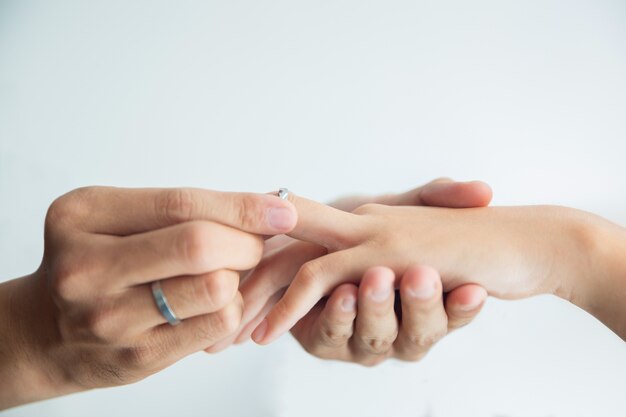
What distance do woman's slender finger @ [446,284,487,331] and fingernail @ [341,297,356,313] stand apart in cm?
22

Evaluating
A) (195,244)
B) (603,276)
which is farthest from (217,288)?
(603,276)

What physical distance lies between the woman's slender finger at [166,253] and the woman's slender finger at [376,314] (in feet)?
1.01

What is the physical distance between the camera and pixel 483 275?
112 centimetres

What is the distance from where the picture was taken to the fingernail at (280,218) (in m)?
0.92

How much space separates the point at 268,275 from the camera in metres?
1.21

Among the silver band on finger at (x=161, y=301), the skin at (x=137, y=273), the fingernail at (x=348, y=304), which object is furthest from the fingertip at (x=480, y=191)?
the silver band on finger at (x=161, y=301)

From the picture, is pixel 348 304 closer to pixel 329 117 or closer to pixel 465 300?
pixel 465 300

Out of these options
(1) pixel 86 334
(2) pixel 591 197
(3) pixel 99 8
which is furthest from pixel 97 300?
(2) pixel 591 197

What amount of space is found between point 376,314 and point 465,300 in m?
0.19

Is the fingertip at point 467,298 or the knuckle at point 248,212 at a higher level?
the knuckle at point 248,212

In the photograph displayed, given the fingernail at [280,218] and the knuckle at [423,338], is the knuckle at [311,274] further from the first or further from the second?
the knuckle at [423,338]

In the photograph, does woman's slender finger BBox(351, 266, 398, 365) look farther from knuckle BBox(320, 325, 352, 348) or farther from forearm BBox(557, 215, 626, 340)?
forearm BBox(557, 215, 626, 340)

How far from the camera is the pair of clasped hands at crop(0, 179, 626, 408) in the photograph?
0.88 meters

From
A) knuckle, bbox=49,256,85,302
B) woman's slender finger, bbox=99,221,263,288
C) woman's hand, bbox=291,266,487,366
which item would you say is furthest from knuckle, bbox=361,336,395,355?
knuckle, bbox=49,256,85,302
